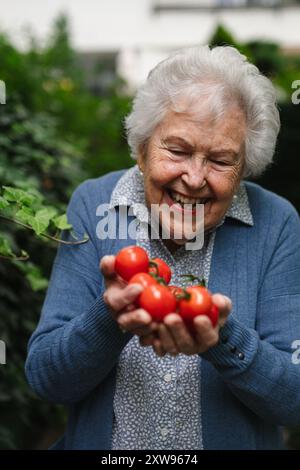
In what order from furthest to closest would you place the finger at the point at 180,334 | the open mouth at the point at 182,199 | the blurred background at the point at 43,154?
1. the blurred background at the point at 43,154
2. the open mouth at the point at 182,199
3. the finger at the point at 180,334

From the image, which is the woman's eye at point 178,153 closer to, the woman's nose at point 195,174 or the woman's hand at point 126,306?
the woman's nose at point 195,174

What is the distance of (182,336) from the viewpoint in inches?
64.6

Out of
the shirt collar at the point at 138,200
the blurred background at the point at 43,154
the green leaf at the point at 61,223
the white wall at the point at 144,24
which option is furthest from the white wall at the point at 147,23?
the green leaf at the point at 61,223

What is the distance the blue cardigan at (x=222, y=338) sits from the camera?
6.45 feet

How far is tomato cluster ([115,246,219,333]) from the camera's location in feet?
5.39

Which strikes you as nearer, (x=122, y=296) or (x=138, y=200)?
(x=122, y=296)

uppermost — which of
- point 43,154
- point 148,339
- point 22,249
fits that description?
point 148,339

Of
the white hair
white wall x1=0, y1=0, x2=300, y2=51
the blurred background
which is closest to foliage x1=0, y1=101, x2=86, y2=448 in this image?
the blurred background

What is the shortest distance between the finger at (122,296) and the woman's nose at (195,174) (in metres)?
0.51

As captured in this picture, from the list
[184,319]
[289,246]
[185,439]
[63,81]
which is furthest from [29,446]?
[63,81]

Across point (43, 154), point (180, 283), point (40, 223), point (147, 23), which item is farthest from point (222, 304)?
point (147, 23)

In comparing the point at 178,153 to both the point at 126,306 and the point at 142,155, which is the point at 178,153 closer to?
the point at 142,155

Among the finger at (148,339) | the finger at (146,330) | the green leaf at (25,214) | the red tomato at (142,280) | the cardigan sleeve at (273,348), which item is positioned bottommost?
the cardigan sleeve at (273,348)

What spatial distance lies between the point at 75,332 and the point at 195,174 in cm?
63
